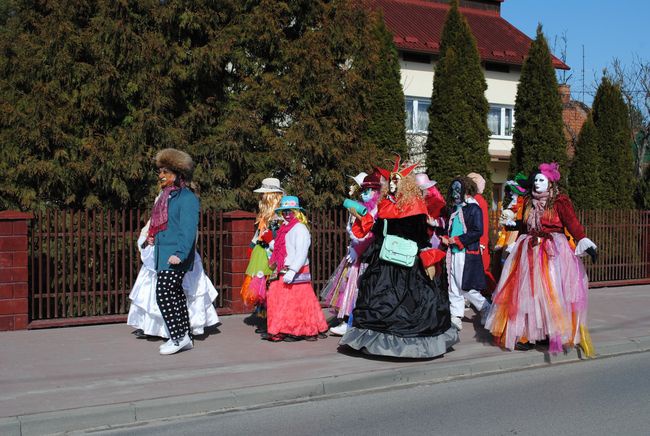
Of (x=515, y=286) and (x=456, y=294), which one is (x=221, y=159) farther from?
(x=515, y=286)

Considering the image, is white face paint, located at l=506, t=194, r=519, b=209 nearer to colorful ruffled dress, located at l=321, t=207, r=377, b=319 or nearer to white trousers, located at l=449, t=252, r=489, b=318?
white trousers, located at l=449, t=252, r=489, b=318

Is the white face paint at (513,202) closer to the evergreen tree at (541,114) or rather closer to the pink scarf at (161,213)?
the pink scarf at (161,213)

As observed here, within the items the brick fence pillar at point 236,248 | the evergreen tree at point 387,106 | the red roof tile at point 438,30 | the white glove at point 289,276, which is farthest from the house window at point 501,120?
the white glove at point 289,276

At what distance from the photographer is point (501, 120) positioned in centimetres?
2747

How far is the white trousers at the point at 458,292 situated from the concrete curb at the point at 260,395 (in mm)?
1504

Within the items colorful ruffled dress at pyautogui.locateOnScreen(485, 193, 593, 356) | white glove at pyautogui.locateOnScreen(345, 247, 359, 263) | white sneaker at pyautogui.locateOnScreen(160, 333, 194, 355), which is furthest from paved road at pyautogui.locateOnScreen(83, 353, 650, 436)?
white glove at pyautogui.locateOnScreen(345, 247, 359, 263)

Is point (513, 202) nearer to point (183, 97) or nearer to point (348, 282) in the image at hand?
point (348, 282)

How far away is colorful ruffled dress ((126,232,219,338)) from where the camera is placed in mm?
8539

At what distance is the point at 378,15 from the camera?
669 inches

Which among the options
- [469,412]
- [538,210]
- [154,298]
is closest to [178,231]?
[154,298]

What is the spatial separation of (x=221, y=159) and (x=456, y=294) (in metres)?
4.90

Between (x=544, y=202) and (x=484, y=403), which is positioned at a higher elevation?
(x=544, y=202)

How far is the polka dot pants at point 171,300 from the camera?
783cm

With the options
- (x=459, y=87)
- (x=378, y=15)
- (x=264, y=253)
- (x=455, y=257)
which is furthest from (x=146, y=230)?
(x=459, y=87)
